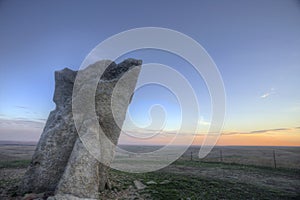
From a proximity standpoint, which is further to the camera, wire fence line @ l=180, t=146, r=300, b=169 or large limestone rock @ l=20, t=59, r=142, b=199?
wire fence line @ l=180, t=146, r=300, b=169

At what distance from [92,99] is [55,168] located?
10.6ft

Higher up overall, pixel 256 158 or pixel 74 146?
pixel 74 146

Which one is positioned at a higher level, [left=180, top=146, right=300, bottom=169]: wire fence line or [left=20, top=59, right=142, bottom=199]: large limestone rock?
[left=20, top=59, right=142, bottom=199]: large limestone rock

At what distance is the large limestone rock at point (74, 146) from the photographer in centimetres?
771

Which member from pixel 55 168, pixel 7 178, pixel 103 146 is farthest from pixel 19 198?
pixel 7 178

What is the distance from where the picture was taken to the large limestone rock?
7.71 meters

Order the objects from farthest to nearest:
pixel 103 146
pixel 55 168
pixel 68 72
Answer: pixel 68 72, pixel 103 146, pixel 55 168

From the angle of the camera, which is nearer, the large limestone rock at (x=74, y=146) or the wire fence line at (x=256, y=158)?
the large limestone rock at (x=74, y=146)

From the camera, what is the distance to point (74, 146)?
28.3ft

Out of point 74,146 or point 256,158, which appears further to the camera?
point 256,158

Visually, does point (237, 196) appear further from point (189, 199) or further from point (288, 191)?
point (288, 191)

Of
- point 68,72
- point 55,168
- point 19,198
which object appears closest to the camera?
point 19,198

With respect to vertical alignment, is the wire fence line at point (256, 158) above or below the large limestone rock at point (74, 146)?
below

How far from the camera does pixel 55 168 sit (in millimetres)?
8695
